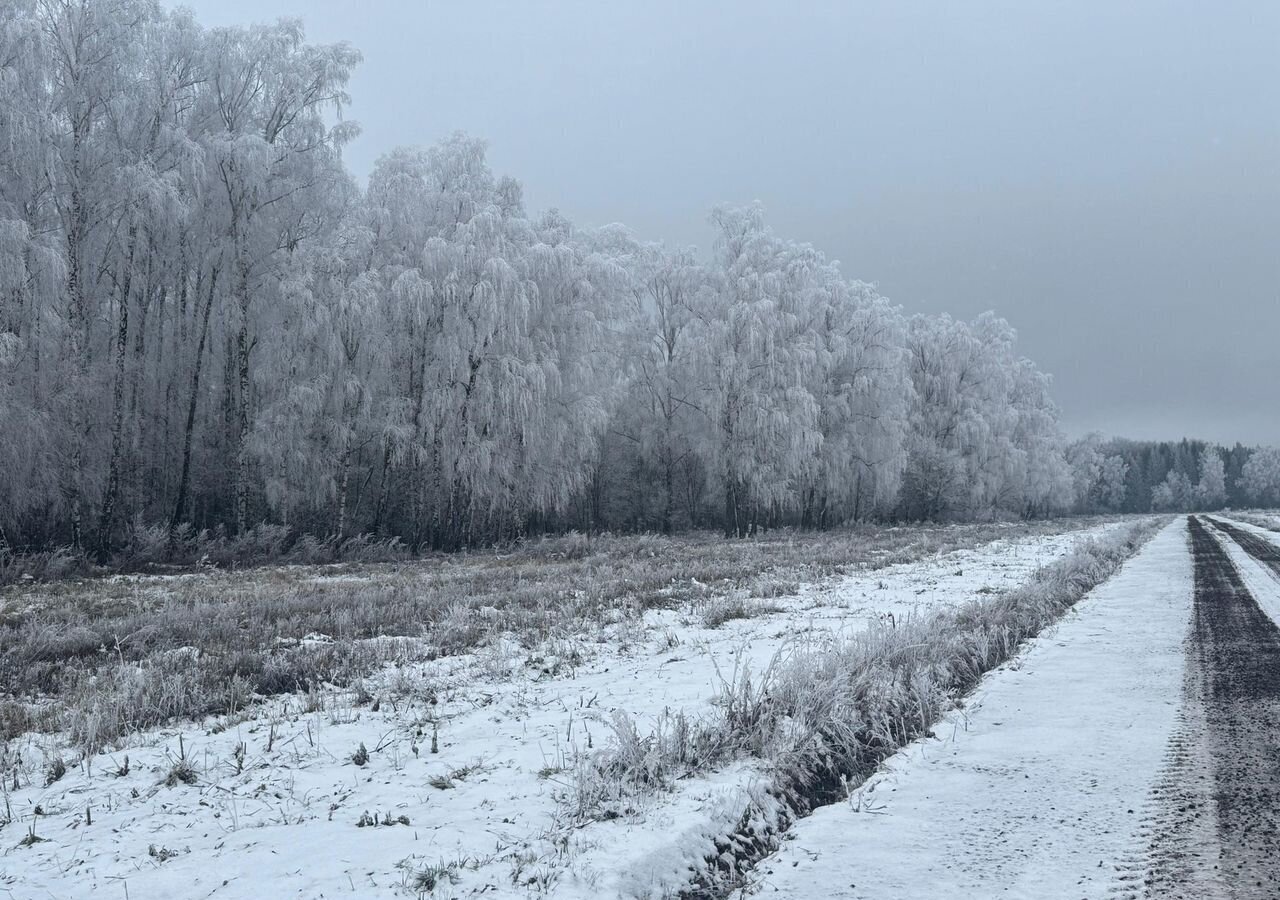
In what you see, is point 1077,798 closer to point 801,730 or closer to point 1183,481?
point 801,730

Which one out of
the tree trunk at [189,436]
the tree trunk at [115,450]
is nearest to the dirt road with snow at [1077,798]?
the tree trunk at [115,450]

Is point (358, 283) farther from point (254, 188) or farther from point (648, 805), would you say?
point (648, 805)

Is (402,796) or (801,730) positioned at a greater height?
(801,730)

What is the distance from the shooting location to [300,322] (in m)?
23.3

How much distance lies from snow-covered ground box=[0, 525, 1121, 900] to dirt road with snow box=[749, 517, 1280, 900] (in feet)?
0.27

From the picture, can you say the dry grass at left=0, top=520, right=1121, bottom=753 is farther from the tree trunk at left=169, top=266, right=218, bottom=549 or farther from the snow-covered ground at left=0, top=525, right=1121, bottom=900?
the tree trunk at left=169, top=266, right=218, bottom=549

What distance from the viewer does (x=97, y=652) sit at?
7.92 m

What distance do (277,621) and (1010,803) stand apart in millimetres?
8591

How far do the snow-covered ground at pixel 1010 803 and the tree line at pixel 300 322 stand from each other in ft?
62.3

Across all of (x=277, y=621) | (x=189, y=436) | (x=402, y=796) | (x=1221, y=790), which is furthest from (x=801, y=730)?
(x=189, y=436)

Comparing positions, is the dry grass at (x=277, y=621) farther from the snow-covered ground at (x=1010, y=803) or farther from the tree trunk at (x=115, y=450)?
the snow-covered ground at (x=1010, y=803)

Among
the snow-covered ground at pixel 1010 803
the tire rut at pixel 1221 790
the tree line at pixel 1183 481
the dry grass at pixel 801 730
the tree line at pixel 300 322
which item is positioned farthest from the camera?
the tree line at pixel 1183 481

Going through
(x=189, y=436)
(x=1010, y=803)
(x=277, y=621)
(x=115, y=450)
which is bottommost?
(x=277, y=621)

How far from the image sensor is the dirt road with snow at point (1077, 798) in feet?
10.1
